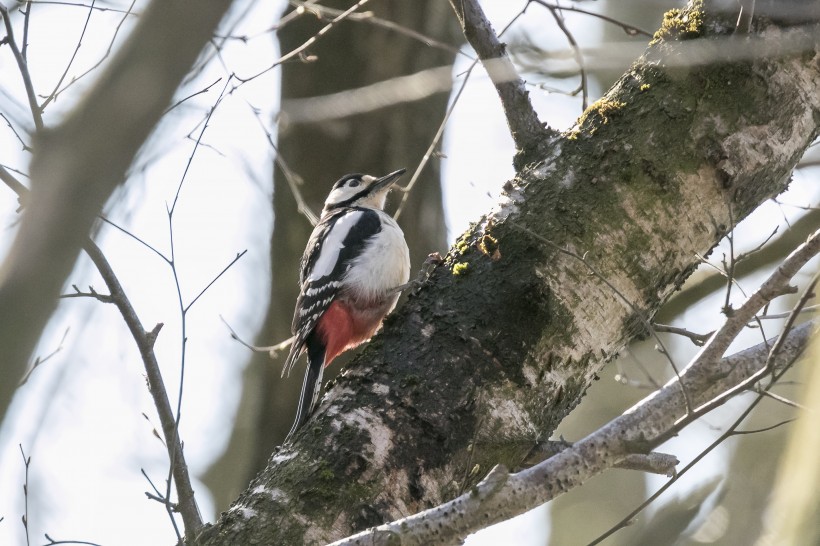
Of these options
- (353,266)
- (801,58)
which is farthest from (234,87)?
(801,58)

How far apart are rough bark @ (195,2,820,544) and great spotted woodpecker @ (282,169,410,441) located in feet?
5.26

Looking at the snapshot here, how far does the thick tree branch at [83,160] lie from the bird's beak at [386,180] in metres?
4.22

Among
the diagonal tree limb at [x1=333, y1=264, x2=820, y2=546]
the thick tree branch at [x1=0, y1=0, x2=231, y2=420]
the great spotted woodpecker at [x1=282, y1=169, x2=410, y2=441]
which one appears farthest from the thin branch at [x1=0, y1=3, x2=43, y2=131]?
the great spotted woodpecker at [x1=282, y1=169, x2=410, y2=441]

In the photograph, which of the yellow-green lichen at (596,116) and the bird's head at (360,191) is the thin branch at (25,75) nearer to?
the yellow-green lichen at (596,116)

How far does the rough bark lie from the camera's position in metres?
2.78

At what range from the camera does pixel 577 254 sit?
2984 millimetres

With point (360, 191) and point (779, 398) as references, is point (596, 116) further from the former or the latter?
point (360, 191)

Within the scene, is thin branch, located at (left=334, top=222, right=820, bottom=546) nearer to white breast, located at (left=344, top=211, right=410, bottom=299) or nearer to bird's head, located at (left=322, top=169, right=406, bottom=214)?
white breast, located at (left=344, top=211, right=410, bottom=299)

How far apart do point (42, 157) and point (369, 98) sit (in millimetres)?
3053

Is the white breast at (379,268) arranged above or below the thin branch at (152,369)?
above

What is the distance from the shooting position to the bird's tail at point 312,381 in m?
4.13

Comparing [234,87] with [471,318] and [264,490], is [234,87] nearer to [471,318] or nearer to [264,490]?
[471,318]

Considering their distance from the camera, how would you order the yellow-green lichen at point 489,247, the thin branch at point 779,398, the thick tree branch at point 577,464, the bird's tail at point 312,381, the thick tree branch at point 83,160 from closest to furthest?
the thick tree branch at point 83,160, the thick tree branch at point 577,464, the thin branch at point 779,398, the yellow-green lichen at point 489,247, the bird's tail at point 312,381

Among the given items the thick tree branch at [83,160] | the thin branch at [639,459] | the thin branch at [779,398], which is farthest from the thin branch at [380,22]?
the thick tree branch at [83,160]
